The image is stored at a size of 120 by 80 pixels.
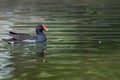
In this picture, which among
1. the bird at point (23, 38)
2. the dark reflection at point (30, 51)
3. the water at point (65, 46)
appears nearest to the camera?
the water at point (65, 46)

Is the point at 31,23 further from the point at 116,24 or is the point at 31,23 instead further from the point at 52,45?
the point at 52,45

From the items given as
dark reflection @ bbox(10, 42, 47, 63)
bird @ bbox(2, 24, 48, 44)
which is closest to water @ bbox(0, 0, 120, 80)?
dark reflection @ bbox(10, 42, 47, 63)

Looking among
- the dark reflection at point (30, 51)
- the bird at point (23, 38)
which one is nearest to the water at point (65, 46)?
the dark reflection at point (30, 51)

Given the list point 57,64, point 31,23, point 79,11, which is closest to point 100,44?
point 57,64

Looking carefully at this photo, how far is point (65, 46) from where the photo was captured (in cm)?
1828

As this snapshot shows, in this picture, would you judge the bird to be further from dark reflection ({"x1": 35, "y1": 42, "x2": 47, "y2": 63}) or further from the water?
the water

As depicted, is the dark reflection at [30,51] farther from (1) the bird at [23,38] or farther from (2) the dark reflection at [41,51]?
(1) the bird at [23,38]

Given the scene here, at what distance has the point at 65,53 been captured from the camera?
55.9 ft

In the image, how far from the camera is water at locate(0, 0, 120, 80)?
557 inches

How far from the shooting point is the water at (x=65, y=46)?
46.4 ft

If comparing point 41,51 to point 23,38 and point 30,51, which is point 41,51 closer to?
point 30,51

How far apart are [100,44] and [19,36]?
10.7 feet

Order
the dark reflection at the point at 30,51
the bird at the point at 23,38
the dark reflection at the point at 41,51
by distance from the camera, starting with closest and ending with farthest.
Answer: the dark reflection at the point at 30,51 → the dark reflection at the point at 41,51 → the bird at the point at 23,38

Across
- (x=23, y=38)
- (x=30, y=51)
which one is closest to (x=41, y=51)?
(x=30, y=51)
